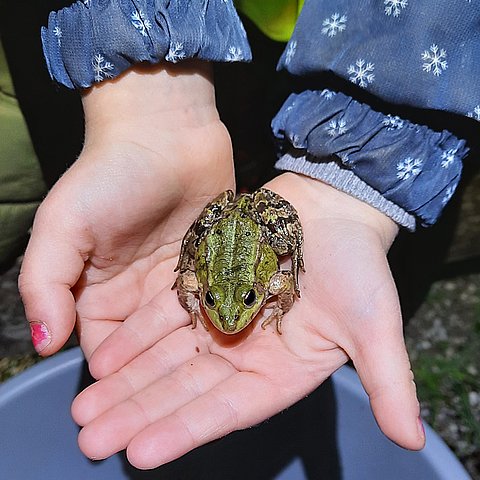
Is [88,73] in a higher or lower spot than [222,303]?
higher

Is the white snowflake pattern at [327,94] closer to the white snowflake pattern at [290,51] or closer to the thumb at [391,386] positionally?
the white snowflake pattern at [290,51]

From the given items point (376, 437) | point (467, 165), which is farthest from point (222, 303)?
point (467, 165)

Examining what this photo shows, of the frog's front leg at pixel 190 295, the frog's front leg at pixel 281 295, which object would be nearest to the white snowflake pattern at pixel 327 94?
the frog's front leg at pixel 281 295

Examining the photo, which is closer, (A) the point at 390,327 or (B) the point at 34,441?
(A) the point at 390,327

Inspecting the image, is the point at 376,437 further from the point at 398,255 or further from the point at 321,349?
the point at 398,255

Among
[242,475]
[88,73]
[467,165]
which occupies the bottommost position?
[242,475]

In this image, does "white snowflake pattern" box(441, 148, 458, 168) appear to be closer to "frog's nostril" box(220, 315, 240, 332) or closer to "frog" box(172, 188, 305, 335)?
"frog" box(172, 188, 305, 335)

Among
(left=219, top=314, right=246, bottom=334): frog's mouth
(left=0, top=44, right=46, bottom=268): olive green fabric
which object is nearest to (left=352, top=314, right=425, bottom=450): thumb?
(left=219, top=314, right=246, bottom=334): frog's mouth
